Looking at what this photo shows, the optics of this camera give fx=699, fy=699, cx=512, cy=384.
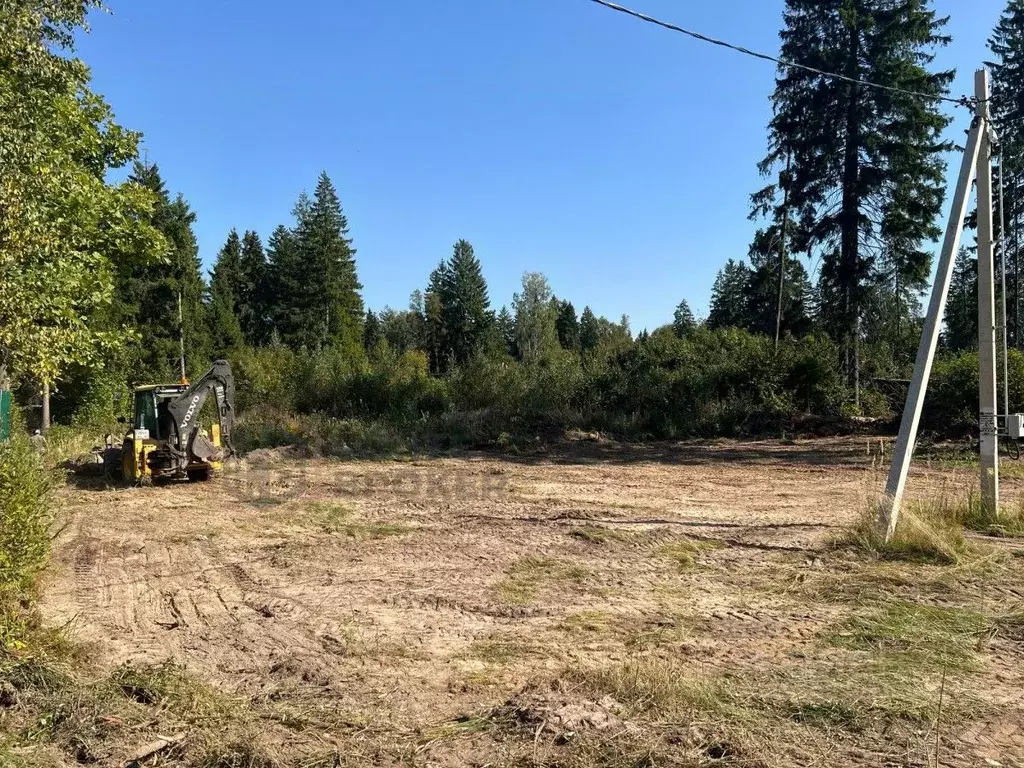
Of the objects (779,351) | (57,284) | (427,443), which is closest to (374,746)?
(57,284)

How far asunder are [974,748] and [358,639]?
4.11 metres

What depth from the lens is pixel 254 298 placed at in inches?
2648

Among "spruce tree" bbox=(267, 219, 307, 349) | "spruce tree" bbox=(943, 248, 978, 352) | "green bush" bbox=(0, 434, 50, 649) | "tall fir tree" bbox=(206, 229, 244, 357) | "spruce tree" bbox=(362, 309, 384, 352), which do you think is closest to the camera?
"green bush" bbox=(0, 434, 50, 649)

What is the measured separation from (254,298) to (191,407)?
187 ft

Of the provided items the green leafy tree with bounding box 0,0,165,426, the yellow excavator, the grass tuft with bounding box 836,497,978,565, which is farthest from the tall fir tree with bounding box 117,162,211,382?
the grass tuft with bounding box 836,497,978,565

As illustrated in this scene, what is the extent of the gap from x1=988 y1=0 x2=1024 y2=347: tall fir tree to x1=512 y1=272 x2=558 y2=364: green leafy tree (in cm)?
5044

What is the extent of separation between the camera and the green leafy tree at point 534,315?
3105 inches

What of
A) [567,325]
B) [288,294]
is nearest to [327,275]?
[288,294]

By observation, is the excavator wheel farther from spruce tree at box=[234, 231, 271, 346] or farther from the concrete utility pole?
spruce tree at box=[234, 231, 271, 346]

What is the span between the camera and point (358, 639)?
5.57 meters

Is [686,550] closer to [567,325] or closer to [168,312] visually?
[168,312]

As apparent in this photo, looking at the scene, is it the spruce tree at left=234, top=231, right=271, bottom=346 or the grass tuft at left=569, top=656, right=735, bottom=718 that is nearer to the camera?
the grass tuft at left=569, top=656, right=735, bottom=718

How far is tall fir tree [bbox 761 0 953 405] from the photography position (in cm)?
2328

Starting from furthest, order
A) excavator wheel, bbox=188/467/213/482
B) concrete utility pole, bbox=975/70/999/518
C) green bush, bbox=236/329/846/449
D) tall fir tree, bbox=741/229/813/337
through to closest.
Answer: tall fir tree, bbox=741/229/813/337, green bush, bbox=236/329/846/449, excavator wheel, bbox=188/467/213/482, concrete utility pole, bbox=975/70/999/518
